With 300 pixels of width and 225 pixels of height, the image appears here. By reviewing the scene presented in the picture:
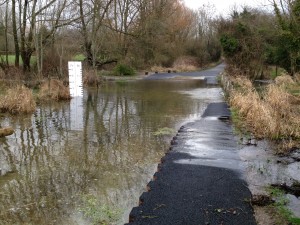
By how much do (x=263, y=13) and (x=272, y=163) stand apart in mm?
26355

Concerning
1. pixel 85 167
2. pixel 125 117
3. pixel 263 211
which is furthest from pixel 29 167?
pixel 125 117

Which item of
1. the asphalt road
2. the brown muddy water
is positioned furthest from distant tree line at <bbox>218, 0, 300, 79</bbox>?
the asphalt road

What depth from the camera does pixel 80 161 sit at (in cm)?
777

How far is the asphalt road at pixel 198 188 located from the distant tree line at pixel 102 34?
48.1ft

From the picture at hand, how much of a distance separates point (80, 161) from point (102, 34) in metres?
25.6

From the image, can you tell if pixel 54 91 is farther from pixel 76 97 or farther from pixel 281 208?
pixel 281 208

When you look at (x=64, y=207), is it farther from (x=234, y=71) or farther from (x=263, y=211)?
(x=234, y=71)

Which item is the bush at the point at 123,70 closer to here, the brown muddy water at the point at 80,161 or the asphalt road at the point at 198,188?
the brown muddy water at the point at 80,161

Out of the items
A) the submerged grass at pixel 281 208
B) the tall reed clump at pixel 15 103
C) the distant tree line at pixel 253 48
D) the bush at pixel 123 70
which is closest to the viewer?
the submerged grass at pixel 281 208

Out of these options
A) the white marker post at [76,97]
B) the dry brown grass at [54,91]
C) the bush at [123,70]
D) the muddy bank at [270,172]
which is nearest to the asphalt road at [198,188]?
the muddy bank at [270,172]

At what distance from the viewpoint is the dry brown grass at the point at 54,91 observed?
686 inches

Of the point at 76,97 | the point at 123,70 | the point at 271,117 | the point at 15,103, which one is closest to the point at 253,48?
the point at 123,70

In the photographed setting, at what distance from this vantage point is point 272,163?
7.55m

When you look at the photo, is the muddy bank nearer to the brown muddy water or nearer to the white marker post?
the brown muddy water
